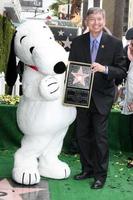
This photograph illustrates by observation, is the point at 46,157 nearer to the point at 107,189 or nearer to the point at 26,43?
the point at 107,189

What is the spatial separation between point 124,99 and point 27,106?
1629mm

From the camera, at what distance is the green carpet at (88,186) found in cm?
497

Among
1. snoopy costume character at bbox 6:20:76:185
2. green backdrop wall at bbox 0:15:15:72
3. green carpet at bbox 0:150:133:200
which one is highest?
green backdrop wall at bbox 0:15:15:72

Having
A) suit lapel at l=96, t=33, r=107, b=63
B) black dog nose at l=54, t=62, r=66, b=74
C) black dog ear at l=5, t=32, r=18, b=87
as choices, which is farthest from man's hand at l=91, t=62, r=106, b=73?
black dog ear at l=5, t=32, r=18, b=87

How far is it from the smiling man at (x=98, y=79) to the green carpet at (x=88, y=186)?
15 centimetres

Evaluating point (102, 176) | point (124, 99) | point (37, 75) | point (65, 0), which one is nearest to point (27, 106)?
point (37, 75)

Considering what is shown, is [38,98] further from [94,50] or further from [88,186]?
[88,186]

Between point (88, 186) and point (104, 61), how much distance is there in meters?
1.41

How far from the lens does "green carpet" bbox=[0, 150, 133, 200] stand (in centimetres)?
497

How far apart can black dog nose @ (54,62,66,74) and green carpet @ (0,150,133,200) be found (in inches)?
51.1

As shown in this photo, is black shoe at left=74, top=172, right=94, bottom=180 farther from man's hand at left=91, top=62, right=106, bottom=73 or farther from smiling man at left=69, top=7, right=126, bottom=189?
man's hand at left=91, top=62, right=106, bottom=73

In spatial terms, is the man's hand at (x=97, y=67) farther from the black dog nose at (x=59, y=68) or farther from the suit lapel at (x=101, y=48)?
the black dog nose at (x=59, y=68)

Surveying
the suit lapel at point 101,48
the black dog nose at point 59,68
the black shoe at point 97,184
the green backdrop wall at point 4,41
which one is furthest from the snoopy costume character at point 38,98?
the green backdrop wall at point 4,41

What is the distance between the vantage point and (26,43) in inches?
192
